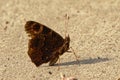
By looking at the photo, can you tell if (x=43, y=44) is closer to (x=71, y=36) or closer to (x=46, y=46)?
(x=46, y=46)

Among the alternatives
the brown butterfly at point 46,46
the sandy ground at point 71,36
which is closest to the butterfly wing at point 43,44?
the brown butterfly at point 46,46

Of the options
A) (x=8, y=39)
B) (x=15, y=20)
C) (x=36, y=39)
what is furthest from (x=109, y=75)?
(x=15, y=20)

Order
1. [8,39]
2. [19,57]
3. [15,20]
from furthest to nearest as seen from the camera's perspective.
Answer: [15,20] → [8,39] → [19,57]

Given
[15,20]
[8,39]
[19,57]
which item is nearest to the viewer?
[19,57]

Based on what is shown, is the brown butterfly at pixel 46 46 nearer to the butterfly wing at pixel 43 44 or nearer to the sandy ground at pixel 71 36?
the butterfly wing at pixel 43 44

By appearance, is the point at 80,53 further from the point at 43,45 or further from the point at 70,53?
the point at 43,45

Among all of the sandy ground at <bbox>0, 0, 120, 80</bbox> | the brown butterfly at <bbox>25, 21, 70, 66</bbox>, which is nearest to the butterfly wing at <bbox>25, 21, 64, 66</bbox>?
the brown butterfly at <bbox>25, 21, 70, 66</bbox>
